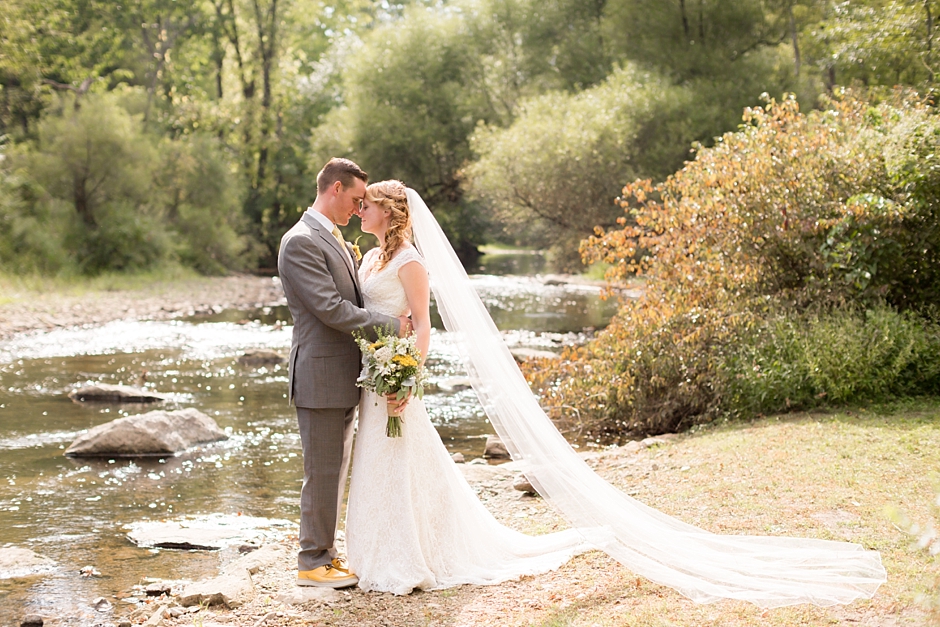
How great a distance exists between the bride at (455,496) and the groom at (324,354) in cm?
14

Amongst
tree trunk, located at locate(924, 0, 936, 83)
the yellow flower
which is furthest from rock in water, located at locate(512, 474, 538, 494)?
tree trunk, located at locate(924, 0, 936, 83)

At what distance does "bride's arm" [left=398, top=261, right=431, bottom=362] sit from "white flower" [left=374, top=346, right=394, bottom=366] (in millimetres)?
338

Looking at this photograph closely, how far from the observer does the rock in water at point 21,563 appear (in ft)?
21.7

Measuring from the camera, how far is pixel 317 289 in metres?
5.48

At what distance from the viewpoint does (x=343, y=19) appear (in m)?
58.0

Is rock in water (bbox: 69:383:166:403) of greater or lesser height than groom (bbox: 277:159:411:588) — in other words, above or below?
below

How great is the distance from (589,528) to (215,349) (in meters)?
14.8

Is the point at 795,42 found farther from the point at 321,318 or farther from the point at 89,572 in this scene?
the point at 89,572

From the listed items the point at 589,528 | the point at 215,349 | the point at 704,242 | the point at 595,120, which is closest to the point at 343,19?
the point at 595,120

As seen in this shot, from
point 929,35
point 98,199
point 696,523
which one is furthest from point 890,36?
point 98,199

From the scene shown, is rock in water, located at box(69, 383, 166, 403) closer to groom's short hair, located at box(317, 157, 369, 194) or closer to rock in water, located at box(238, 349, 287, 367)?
rock in water, located at box(238, 349, 287, 367)

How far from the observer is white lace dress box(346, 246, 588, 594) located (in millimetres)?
5641

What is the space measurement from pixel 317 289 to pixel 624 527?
8.40 ft

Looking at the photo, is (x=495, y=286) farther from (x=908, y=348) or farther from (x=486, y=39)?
(x=908, y=348)
